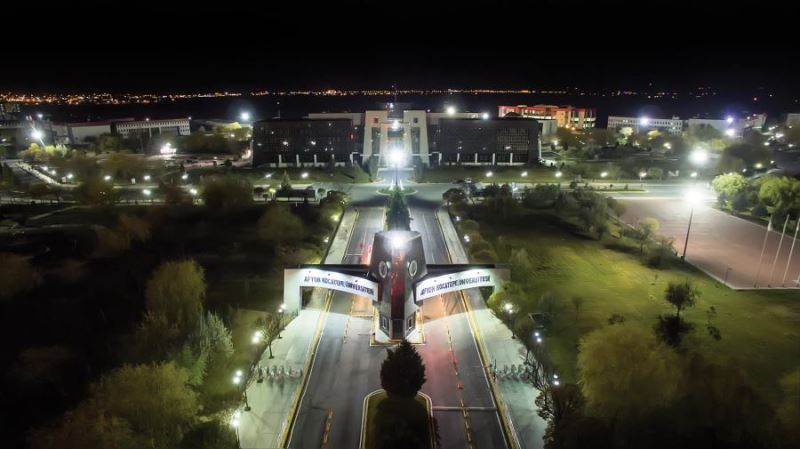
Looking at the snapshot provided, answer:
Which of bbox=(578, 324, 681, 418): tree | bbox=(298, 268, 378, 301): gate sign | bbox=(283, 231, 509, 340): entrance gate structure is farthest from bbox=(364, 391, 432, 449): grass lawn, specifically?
bbox=(298, 268, 378, 301): gate sign

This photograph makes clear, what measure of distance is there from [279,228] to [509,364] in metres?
23.0

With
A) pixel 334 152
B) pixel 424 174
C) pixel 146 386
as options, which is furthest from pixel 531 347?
pixel 334 152

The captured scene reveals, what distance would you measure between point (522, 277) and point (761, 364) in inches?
511

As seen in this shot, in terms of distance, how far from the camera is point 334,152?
78375 millimetres

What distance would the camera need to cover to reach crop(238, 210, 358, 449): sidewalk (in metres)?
19.2

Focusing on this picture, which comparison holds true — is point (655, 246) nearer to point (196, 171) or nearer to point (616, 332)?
point (616, 332)

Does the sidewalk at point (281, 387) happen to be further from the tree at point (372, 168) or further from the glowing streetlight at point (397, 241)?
the tree at point (372, 168)

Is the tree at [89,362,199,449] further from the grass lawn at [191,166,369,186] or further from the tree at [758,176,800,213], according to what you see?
the tree at [758,176,800,213]

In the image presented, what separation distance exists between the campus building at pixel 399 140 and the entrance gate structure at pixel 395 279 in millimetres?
50333

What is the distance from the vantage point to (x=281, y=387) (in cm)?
2211

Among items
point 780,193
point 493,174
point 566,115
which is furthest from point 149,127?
point 780,193

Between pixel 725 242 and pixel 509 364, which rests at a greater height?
pixel 725 242

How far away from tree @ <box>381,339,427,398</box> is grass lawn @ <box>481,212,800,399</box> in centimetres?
739

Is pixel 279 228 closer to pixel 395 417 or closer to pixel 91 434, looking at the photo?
pixel 395 417
